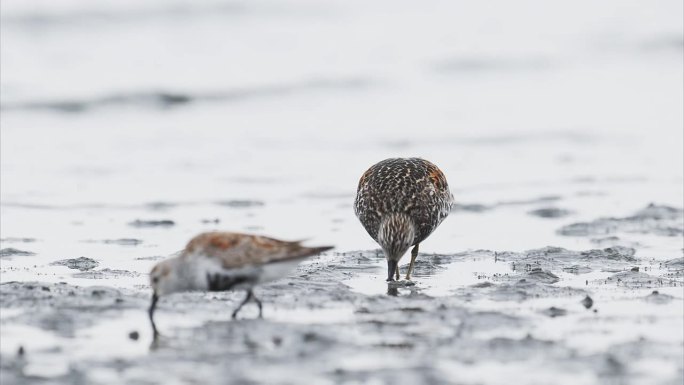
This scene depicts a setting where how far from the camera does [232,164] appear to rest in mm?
17188

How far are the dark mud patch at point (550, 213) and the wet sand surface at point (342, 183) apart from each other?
0.14 feet

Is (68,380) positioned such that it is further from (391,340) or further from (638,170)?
(638,170)

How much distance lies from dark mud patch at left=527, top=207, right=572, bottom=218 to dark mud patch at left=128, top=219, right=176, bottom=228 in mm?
4045

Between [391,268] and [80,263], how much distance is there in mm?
2699

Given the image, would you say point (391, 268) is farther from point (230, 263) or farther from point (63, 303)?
point (63, 303)

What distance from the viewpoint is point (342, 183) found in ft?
52.1

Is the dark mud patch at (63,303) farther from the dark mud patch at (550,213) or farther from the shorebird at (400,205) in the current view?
the dark mud patch at (550,213)

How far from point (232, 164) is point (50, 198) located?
3.32m

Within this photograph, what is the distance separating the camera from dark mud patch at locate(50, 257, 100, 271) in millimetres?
10625

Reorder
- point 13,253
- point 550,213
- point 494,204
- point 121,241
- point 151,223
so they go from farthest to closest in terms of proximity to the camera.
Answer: point 494,204 < point 550,213 < point 151,223 < point 121,241 < point 13,253

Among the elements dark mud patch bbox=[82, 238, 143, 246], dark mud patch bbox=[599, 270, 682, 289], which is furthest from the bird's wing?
dark mud patch bbox=[82, 238, 143, 246]

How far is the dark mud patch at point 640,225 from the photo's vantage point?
12742mm

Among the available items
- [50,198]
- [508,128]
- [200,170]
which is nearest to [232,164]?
[200,170]

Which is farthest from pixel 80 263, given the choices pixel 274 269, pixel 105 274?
pixel 274 269
